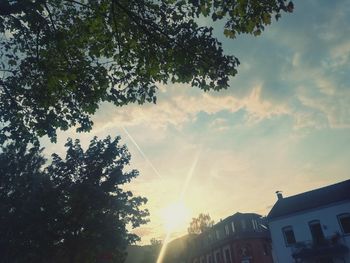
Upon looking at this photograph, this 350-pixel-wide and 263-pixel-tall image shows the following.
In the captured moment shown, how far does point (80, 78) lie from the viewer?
955 cm

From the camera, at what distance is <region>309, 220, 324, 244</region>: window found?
30.3 meters

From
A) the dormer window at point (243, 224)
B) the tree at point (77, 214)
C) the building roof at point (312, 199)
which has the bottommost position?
the tree at point (77, 214)

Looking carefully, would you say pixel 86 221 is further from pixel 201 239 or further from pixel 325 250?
pixel 201 239

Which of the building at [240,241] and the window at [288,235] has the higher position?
the building at [240,241]

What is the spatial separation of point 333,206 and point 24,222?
1064 inches

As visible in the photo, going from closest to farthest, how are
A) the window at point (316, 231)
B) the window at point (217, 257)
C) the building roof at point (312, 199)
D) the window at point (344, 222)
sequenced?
the window at point (344, 222) < the building roof at point (312, 199) < the window at point (316, 231) < the window at point (217, 257)

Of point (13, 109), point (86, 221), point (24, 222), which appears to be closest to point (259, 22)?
point (13, 109)

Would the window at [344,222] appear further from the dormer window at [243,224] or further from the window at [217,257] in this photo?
the window at [217,257]

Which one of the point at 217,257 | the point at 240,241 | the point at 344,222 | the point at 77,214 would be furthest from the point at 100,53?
the point at 217,257

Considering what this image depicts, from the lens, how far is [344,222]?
28688 mm

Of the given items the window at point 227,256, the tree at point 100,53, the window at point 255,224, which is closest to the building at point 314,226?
the window at point 255,224

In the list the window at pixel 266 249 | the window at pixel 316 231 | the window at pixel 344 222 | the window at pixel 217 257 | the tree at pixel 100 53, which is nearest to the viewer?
the tree at pixel 100 53

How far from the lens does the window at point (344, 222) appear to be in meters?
28.4

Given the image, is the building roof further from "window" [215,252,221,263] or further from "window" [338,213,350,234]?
"window" [215,252,221,263]
